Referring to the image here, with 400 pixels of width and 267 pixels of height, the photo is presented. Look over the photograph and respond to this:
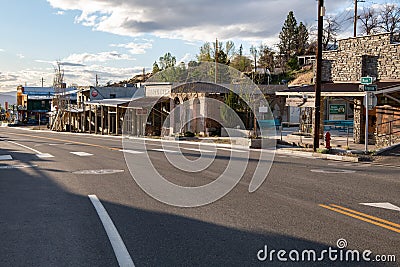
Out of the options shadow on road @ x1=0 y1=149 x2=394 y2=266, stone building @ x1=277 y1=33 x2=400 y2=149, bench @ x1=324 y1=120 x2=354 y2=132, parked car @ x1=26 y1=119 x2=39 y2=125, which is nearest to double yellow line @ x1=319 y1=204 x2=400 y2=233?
shadow on road @ x1=0 y1=149 x2=394 y2=266

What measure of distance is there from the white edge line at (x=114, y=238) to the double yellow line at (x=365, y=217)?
14.1 ft

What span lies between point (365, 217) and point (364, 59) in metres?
22.4

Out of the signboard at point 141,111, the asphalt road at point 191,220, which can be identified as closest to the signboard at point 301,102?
the asphalt road at point 191,220

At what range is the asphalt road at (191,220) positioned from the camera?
21.6 feet

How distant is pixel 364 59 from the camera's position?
29312 mm

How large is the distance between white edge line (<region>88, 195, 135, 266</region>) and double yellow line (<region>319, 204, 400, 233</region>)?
4.29 m

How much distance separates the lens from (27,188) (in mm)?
12758

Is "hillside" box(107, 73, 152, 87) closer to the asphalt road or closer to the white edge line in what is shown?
the asphalt road

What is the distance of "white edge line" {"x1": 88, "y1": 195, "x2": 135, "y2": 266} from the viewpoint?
6.25 meters

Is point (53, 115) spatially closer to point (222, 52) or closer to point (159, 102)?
point (222, 52)

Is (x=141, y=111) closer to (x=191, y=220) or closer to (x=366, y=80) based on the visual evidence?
(x=366, y=80)

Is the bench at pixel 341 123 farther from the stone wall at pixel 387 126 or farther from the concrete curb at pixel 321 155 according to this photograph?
the concrete curb at pixel 321 155

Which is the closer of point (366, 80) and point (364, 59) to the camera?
point (366, 80)

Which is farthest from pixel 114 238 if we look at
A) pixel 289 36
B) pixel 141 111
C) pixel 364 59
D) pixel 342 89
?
pixel 289 36
